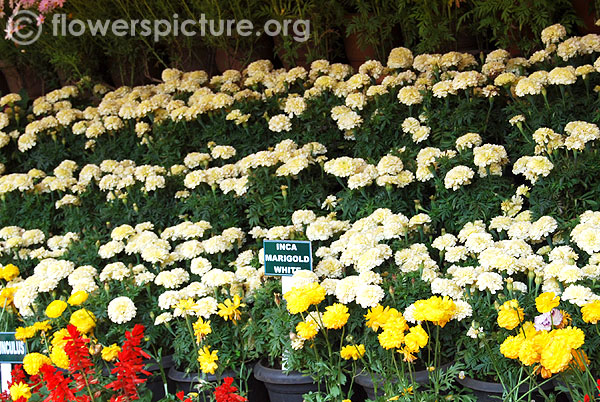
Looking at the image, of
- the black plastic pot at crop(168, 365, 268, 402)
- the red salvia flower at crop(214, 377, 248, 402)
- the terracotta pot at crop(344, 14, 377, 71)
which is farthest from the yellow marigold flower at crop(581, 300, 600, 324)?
the terracotta pot at crop(344, 14, 377, 71)

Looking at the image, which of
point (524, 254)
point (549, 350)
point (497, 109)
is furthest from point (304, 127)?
point (549, 350)

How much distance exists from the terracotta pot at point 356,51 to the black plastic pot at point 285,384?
7.93 feet

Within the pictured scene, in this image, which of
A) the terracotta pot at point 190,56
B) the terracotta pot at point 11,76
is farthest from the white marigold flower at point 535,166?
the terracotta pot at point 11,76

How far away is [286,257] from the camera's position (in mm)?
2600

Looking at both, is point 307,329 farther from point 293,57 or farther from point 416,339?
point 293,57

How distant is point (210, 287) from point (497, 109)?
1.69 m

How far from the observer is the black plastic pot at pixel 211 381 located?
8.56ft

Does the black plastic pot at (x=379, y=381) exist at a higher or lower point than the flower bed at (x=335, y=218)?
lower

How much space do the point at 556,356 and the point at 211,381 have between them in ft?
4.53

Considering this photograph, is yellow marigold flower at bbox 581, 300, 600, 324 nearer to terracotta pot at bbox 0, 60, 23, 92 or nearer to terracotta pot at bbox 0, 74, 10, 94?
terracotta pot at bbox 0, 60, 23, 92

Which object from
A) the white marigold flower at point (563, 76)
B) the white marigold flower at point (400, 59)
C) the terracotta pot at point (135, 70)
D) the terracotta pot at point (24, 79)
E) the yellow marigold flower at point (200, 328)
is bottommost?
the yellow marigold flower at point (200, 328)

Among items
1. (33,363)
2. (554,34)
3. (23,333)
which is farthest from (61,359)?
(554,34)

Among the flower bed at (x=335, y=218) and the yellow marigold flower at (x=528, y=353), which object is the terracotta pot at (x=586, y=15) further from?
the yellow marigold flower at (x=528, y=353)

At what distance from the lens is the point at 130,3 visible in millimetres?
4926
